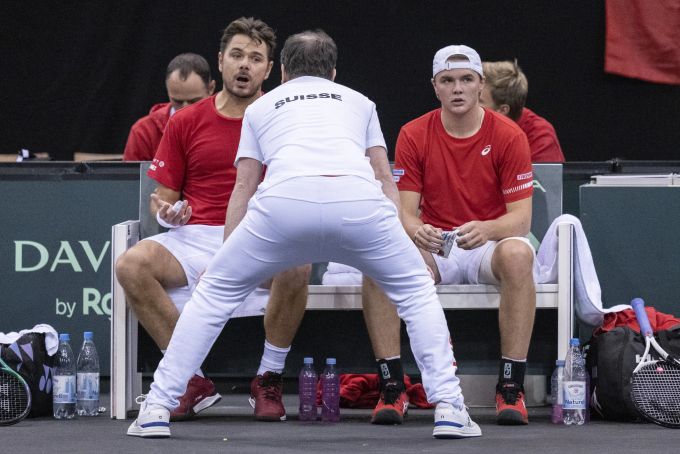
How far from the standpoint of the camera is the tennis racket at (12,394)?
5.42m

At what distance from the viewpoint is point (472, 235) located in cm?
542

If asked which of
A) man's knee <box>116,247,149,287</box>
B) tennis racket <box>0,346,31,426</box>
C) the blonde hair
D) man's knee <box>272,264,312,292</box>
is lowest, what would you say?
tennis racket <box>0,346,31,426</box>

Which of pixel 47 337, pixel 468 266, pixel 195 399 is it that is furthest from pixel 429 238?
pixel 47 337

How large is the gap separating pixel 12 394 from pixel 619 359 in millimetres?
2422

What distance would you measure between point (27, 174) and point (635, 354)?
3.08 metres

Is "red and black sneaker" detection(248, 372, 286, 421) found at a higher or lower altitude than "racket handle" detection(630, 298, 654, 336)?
lower

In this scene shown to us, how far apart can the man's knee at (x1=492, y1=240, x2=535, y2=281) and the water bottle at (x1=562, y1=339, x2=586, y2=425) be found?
399 millimetres

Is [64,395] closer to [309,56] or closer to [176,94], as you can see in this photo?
[309,56]

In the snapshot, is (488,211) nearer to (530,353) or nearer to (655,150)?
(530,353)

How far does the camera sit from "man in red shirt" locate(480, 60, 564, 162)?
275 inches

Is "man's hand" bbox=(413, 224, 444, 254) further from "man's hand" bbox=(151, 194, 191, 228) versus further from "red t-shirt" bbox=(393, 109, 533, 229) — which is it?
"man's hand" bbox=(151, 194, 191, 228)

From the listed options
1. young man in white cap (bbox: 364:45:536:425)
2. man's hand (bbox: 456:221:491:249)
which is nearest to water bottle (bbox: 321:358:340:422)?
young man in white cap (bbox: 364:45:536:425)

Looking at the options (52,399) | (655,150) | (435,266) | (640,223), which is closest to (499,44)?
(655,150)

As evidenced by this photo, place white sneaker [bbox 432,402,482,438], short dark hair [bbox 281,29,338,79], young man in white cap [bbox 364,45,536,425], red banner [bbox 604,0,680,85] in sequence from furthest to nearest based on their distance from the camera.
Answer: red banner [bbox 604,0,680,85]
young man in white cap [bbox 364,45,536,425]
short dark hair [bbox 281,29,338,79]
white sneaker [bbox 432,402,482,438]
